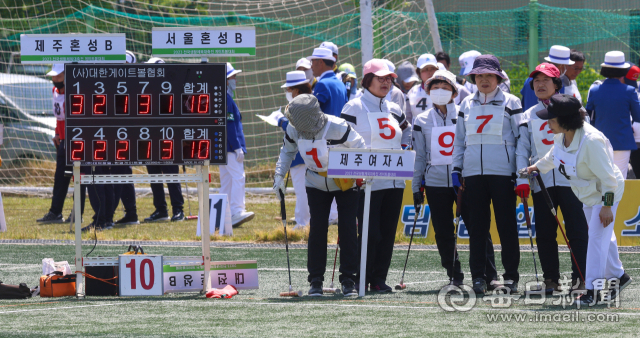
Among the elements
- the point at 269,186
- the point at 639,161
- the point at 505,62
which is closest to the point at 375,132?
the point at 639,161

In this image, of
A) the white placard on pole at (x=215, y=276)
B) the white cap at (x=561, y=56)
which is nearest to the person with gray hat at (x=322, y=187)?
the white placard on pole at (x=215, y=276)

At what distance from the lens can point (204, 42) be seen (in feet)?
26.5

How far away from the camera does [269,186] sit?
1836 centimetres

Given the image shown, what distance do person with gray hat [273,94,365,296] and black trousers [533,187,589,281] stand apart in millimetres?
1620

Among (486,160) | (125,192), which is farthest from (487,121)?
(125,192)

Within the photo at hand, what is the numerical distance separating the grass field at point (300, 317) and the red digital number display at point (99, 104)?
1.64 metres

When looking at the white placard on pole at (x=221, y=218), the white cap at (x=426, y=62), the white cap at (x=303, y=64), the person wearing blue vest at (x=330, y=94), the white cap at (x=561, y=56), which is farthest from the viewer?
the white placard on pole at (x=221, y=218)

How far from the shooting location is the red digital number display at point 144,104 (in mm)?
7953

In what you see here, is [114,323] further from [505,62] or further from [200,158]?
[505,62]

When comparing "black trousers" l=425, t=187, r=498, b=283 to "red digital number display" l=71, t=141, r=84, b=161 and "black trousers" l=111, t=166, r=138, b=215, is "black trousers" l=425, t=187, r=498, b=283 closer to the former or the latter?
"red digital number display" l=71, t=141, r=84, b=161

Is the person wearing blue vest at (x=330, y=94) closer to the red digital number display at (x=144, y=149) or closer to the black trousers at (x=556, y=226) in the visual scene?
the red digital number display at (x=144, y=149)

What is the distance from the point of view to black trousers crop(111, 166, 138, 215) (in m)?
13.4

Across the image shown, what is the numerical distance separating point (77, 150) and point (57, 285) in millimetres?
1216

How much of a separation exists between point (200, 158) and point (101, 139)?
885 millimetres
